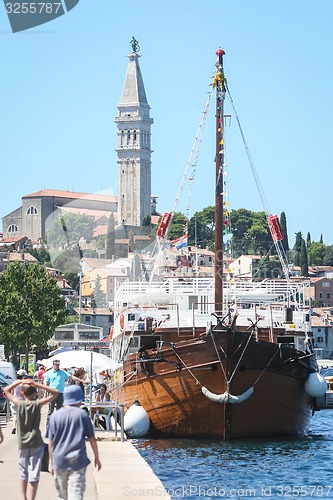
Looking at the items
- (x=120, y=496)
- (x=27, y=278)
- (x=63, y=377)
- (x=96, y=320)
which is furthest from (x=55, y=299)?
(x=96, y=320)

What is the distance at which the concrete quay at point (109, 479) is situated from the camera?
700 inches

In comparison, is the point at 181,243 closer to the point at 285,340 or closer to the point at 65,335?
the point at 285,340

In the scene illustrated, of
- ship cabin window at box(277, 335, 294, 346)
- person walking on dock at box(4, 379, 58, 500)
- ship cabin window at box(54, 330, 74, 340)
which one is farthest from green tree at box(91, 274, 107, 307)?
person walking on dock at box(4, 379, 58, 500)

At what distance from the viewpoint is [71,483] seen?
14227 millimetres

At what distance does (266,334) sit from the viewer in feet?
123

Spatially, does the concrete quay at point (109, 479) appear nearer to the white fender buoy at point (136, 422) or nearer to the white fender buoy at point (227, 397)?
the white fender buoy at point (136, 422)

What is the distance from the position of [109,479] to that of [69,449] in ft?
18.4

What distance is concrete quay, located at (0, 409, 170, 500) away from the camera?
17.8 m

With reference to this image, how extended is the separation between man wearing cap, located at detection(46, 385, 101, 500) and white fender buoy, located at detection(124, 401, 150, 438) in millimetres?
19649

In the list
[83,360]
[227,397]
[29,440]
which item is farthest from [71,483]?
[227,397]

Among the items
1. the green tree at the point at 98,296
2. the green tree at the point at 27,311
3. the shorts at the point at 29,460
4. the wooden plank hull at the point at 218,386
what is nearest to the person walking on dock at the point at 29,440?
the shorts at the point at 29,460

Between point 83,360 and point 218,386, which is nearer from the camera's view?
point 83,360

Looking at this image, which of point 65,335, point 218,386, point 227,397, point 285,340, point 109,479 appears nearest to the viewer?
point 109,479

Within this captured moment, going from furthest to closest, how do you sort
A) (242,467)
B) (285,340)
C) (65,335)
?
(65,335) → (285,340) → (242,467)
